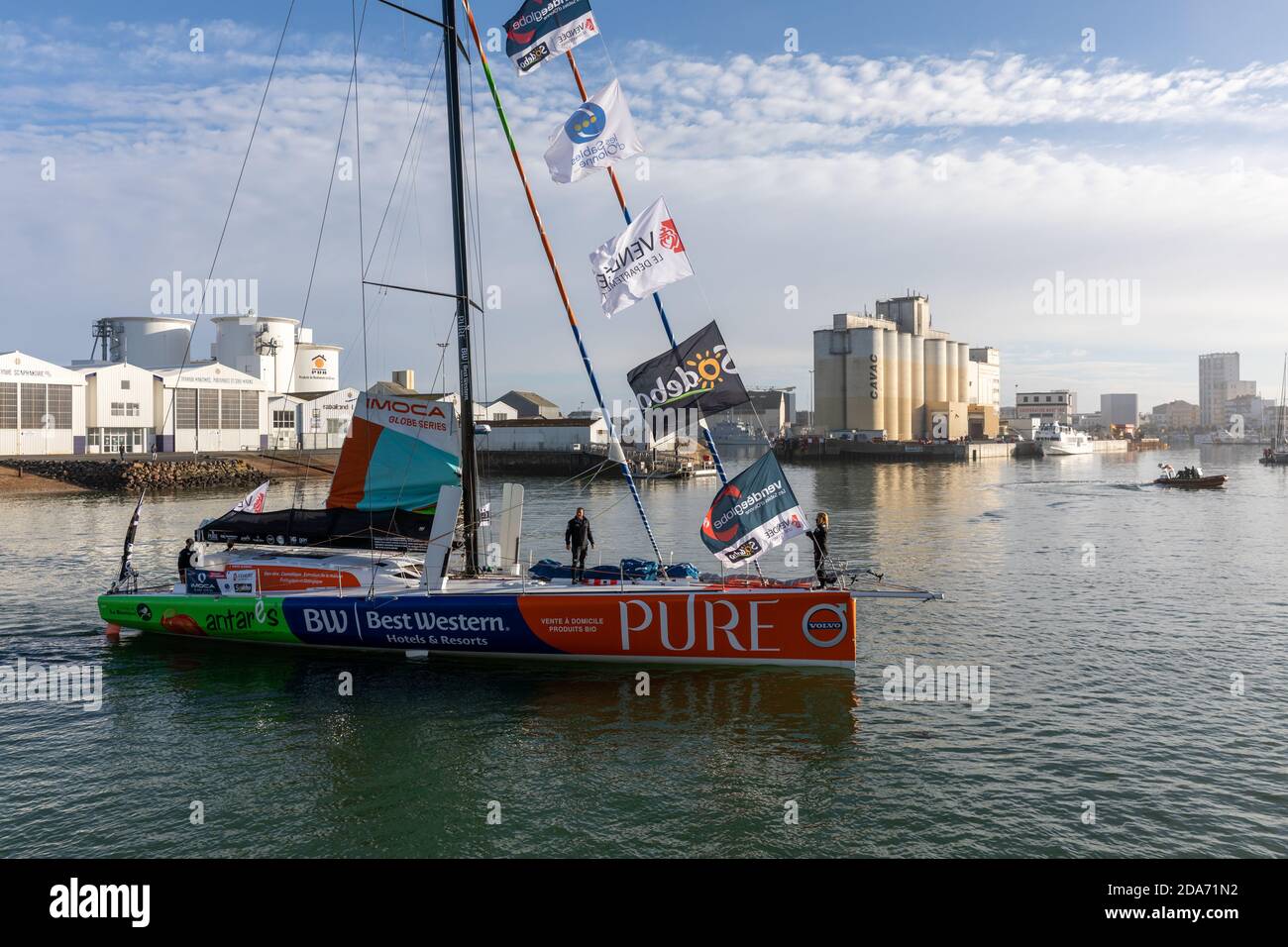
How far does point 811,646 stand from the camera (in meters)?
14.8

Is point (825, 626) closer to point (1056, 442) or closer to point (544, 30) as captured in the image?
point (544, 30)

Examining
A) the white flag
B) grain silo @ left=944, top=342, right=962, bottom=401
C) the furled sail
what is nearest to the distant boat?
grain silo @ left=944, top=342, right=962, bottom=401

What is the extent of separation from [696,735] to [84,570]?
22928mm

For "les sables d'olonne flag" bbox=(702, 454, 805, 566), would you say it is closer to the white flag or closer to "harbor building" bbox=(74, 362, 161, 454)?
the white flag

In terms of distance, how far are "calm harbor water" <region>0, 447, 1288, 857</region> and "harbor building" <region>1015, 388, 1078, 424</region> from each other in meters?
169

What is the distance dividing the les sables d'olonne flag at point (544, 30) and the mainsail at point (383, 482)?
667 centimetres

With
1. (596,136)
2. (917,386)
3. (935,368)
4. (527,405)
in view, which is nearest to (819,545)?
(596,136)

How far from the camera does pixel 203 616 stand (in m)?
17.1

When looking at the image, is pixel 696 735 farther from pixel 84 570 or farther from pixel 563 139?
pixel 84 570

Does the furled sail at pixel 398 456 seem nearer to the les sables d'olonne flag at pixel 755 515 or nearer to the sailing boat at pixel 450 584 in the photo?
the sailing boat at pixel 450 584

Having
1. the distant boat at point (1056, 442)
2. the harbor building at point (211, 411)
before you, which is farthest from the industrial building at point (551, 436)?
the distant boat at point (1056, 442)

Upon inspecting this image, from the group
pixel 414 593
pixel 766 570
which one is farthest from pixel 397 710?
pixel 766 570

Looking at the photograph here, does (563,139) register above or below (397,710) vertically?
above
